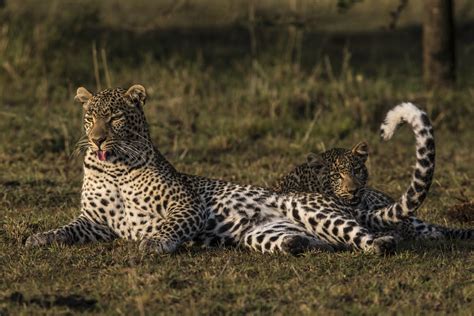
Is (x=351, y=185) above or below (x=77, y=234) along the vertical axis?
above

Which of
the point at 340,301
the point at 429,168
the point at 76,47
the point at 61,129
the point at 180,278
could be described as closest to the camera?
the point at 340,301

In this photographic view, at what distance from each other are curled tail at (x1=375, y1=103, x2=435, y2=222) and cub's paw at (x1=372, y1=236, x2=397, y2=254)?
508 millimetres

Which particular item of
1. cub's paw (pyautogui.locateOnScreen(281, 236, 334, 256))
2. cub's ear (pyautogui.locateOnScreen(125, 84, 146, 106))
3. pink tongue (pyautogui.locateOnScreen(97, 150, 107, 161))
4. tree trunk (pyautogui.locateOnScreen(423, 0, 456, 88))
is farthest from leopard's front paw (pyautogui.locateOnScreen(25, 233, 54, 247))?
tree trunk (pyautogui.locateOnScreen(423, 0, 456, 88))

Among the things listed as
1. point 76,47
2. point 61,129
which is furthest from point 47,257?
point 76,47

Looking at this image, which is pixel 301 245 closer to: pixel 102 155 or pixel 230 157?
pixel 102 155

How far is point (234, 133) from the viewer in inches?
563

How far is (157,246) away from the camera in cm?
860

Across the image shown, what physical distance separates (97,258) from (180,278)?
1.00 m

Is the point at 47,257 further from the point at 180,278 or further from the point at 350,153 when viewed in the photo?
the point at 350,153

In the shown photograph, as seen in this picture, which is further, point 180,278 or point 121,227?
point 121,227

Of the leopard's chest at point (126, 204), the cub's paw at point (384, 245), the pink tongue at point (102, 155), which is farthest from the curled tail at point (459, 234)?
the pink tongue at point (102, 155)

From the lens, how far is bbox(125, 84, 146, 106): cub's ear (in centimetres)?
943

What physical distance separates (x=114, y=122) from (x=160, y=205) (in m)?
0.80

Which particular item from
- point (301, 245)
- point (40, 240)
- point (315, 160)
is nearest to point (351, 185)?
point (315, 160)
